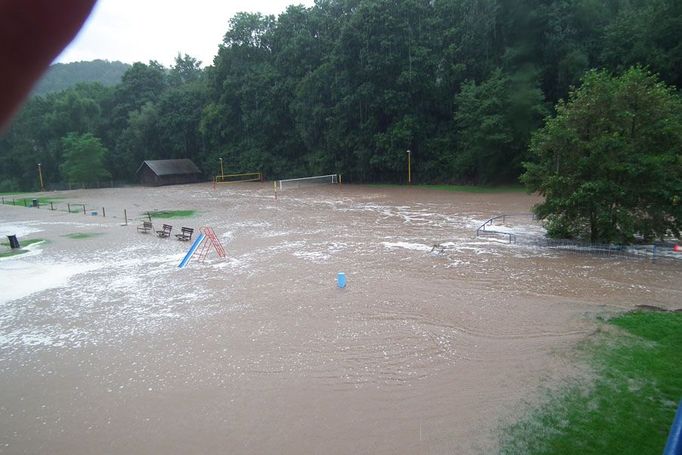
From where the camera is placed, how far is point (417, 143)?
49.9m

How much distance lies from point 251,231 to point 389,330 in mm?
16882

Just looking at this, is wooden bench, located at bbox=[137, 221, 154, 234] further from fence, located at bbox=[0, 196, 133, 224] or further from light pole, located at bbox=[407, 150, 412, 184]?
light pole, located at bbox=[407, 150, 412, 184]

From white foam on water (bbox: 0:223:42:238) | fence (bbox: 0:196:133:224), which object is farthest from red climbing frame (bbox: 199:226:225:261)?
fence (bbox: 0:196:133:224)

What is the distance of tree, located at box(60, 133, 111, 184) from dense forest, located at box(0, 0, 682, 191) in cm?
52

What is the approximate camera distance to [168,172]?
6588cm

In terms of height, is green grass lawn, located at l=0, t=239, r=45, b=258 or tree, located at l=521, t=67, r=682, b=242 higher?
tree, located at l=521, t=67, r=682, b=242

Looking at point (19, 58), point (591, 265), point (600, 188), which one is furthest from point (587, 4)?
Result: point (19, 58)

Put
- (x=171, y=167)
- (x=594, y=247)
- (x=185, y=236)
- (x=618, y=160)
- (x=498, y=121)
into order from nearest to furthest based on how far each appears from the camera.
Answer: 1. (x=618, y=160)
2. (x=594, y=247)
3. (x=185, y=236)
4. (x=498, y=121)
5. (x=171, y=167)

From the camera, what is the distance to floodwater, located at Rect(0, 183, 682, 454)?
27.7 ft

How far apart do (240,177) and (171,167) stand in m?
9.75

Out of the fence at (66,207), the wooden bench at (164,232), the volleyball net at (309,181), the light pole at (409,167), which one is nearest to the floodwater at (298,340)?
the wooden bench at (164,232)

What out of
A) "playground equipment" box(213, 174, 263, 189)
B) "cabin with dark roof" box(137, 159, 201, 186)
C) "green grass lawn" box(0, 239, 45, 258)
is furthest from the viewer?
"cabin with dark roof" box(137, 159, 201, 186)

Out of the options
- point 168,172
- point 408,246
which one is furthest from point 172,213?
point 168,172

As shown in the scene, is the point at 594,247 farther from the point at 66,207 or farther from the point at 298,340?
the point at 66,207
